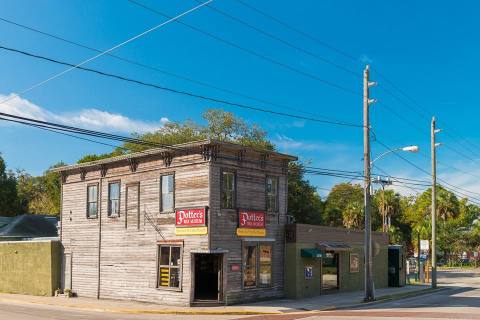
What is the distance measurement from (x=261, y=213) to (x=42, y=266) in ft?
48.1

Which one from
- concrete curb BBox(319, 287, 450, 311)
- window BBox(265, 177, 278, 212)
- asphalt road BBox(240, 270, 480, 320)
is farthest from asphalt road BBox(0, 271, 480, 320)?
window BBox(265, 177, 278, 212)

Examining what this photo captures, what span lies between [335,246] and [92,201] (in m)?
13.8

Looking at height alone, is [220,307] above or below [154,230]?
below

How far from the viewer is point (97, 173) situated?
99.8 feet

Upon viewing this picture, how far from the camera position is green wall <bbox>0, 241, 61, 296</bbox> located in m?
31.8

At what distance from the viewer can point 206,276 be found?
26250mm

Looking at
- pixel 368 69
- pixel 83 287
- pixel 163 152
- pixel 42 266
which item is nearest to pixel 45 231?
pixel 42 266

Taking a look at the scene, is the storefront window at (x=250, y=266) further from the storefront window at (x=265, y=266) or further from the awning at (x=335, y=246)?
the awning at (x=335, y=246)

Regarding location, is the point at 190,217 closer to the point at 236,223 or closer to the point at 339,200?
the point at 236,223

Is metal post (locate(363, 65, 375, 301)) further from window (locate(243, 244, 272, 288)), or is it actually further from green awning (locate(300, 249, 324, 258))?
window (locate(243, 244, 272, 288))

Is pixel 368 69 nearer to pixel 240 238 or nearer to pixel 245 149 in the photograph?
pixel 245 149

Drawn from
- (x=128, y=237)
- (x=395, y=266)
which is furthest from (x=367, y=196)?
(x=128, y=237)

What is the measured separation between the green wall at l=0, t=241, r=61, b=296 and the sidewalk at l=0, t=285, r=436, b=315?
4.89 feet

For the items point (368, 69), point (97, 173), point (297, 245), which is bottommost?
point (297, 245)
